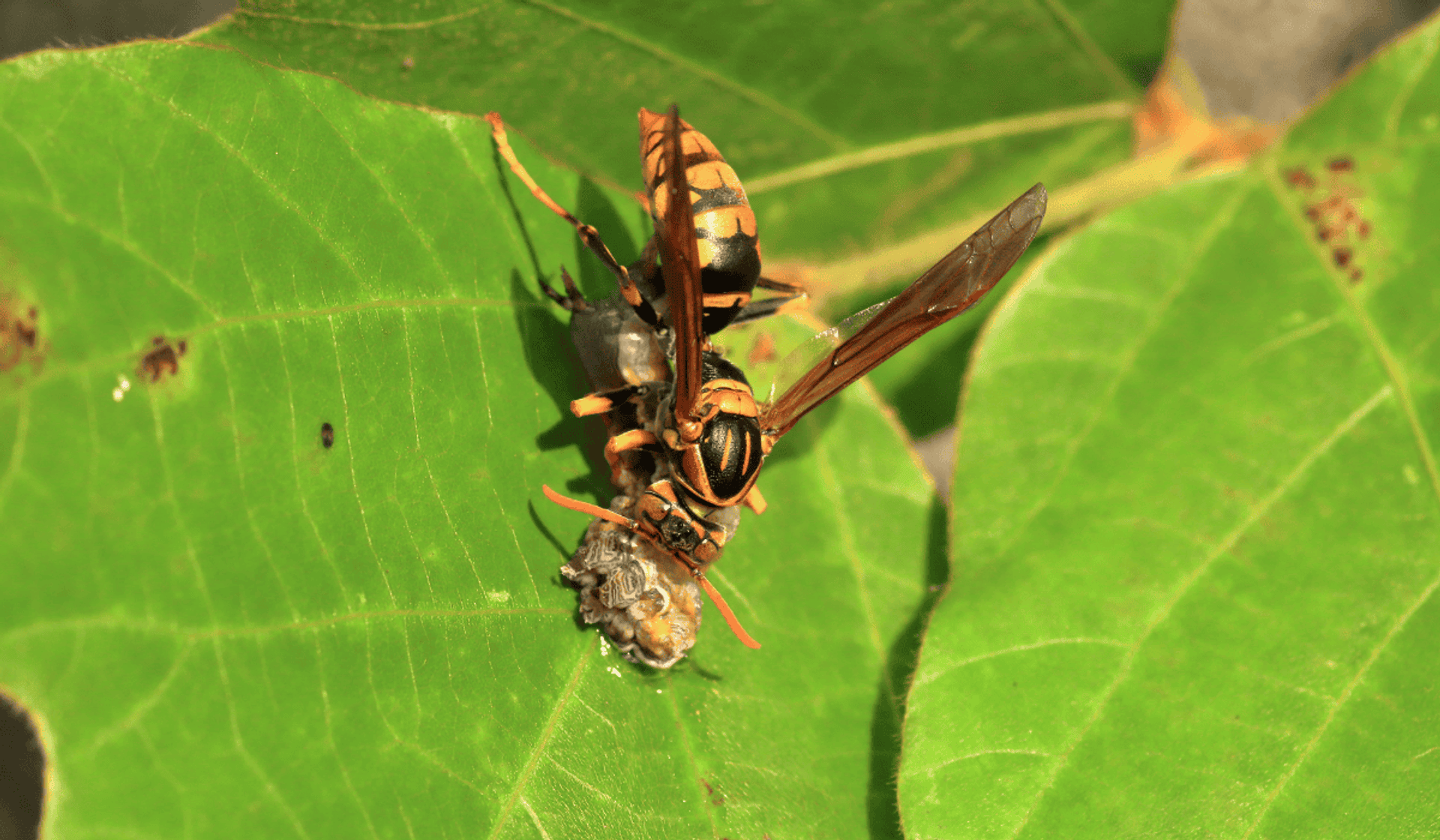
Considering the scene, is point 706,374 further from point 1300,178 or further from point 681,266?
point 1300,178

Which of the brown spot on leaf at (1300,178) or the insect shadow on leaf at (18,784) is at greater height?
the insect shadow on leaf at (18,784)

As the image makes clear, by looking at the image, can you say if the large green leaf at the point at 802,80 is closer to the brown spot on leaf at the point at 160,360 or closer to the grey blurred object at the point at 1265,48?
the brown spot on leaf at the point at 160,360

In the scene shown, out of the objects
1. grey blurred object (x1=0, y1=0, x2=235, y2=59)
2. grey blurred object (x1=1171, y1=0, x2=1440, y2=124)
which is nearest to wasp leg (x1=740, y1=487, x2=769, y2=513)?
grey blurred object (x1=0, y1=0, x2=235, y2=59)

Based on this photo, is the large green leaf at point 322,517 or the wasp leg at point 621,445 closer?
the large green leaf at point 322,517

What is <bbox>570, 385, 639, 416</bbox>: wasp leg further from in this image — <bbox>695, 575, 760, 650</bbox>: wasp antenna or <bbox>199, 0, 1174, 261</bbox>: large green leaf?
<bbox>199, 0, 1174, 261</bbox>: large green leaf

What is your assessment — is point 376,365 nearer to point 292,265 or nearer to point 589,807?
point 292,265

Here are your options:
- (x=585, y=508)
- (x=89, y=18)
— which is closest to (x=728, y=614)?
(x=585, y=508)

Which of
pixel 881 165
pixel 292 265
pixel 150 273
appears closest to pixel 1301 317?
pixel 881 165

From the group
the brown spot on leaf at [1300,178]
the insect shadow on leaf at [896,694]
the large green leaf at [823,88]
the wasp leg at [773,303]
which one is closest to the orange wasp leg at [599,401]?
the wasp leg at [773,303]
